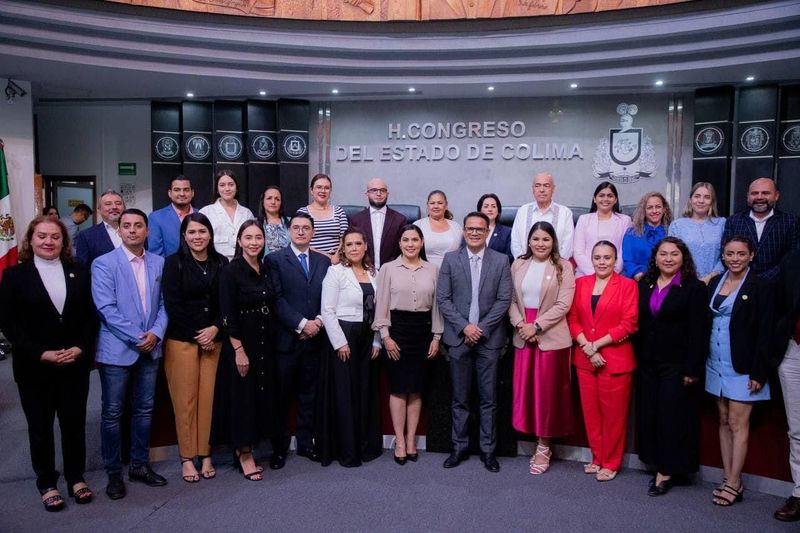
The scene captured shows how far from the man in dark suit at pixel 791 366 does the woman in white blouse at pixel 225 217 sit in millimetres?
3446

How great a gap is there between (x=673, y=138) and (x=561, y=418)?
18.6ft

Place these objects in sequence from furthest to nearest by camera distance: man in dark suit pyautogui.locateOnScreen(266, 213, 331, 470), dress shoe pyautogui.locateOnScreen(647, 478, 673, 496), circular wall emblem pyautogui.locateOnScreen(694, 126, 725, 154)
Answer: circular wall emblem pyautogui.locateOnScreen(694, 126, 725, 154), man in dark suit pyautogui.locateOnScreen(266, 213, 331, 470), dress shoe pyautogui.locateOnScreen(647, 478, 673, 496)

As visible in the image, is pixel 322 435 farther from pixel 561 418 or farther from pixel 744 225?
pixel 744 225

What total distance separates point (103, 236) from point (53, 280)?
83cm

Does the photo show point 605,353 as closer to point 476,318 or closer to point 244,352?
point 476,318

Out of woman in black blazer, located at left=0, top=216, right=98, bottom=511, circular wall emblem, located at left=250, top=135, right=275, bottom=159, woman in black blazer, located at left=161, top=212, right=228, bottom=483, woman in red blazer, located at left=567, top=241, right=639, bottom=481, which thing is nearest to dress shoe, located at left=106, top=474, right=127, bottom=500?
woman in black blazer, located at left=0, top=216, right=98, bottom=511

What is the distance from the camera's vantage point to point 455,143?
8.59 meters

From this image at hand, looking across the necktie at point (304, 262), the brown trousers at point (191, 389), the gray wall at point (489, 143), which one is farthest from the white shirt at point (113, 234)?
the gray wall at point (489, 143)

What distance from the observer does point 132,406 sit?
Answer: 3.47 meters

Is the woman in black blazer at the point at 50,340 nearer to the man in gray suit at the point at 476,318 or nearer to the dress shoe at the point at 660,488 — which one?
the man in gray suit at the point at 476,318

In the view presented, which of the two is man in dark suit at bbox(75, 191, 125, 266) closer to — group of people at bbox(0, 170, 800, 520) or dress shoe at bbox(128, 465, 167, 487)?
group of people at bbox(0, 170, 800, 520)

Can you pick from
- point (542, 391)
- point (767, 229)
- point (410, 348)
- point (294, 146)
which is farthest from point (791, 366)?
point (294, 146)

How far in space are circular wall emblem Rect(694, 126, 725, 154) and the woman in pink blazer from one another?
12.6 ft

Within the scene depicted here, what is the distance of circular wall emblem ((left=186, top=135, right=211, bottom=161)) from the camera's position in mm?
8539
